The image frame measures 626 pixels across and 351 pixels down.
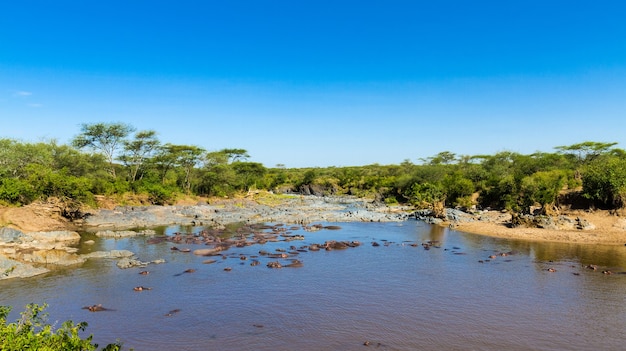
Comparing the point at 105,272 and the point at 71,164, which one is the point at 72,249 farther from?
the point at 71,164

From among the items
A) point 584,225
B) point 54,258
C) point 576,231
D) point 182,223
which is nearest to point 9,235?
point 54,258

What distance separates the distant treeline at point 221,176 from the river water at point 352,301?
37.8 ft

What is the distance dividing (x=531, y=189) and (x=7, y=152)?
49.3 metres

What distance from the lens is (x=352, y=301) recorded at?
46.8 feet

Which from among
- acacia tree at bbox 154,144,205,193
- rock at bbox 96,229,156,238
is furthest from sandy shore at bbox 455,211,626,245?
acacia tree at bbox 154,144,205,193

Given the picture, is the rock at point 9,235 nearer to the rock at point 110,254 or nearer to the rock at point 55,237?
the rock at point 55,237

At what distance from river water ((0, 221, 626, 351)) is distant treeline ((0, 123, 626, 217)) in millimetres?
11523

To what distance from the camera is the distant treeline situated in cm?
3023

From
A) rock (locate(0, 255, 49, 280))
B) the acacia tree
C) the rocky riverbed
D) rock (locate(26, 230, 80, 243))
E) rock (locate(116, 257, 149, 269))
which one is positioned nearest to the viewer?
rock (locate(0, 255, 49, 280))

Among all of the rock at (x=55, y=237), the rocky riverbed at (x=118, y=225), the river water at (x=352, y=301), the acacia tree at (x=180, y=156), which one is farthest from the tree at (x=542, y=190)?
the acacia tree at (x=180, y=156)

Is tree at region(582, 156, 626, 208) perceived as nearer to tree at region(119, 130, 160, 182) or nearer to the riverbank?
the riverbank

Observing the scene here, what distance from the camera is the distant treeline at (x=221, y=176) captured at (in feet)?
99.2

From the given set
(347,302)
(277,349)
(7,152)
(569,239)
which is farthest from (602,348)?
(7,152)

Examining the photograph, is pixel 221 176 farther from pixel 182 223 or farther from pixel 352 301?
pixel 352 301
